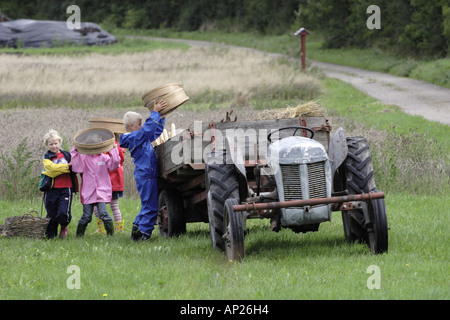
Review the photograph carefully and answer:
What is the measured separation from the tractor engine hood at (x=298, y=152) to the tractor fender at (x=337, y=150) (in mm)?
496

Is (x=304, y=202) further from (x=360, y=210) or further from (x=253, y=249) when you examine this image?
(x=253, y=249)

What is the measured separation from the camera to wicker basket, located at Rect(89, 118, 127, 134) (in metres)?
10.7

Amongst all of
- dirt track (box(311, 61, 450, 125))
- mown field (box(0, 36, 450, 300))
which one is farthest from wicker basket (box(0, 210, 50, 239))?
dirt track (box(311, 61, 450, 125))

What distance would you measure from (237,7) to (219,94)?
1500 inches

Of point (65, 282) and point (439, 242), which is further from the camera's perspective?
point (439, 242)

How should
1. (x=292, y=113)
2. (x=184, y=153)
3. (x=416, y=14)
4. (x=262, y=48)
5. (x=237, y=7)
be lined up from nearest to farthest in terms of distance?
1. (x=184, y=153)
2. (x=292, y=113)
3. (x=416, y=14)
4. (x=262, y=48)
5. (x=237, y=7)

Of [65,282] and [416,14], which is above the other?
[416,14]

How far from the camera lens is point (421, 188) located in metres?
13.0

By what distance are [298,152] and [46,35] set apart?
151 feet

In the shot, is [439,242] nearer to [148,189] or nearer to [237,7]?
[148,189]

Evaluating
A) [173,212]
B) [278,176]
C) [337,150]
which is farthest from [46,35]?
[278,176]

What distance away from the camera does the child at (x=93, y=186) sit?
33.5 ft
